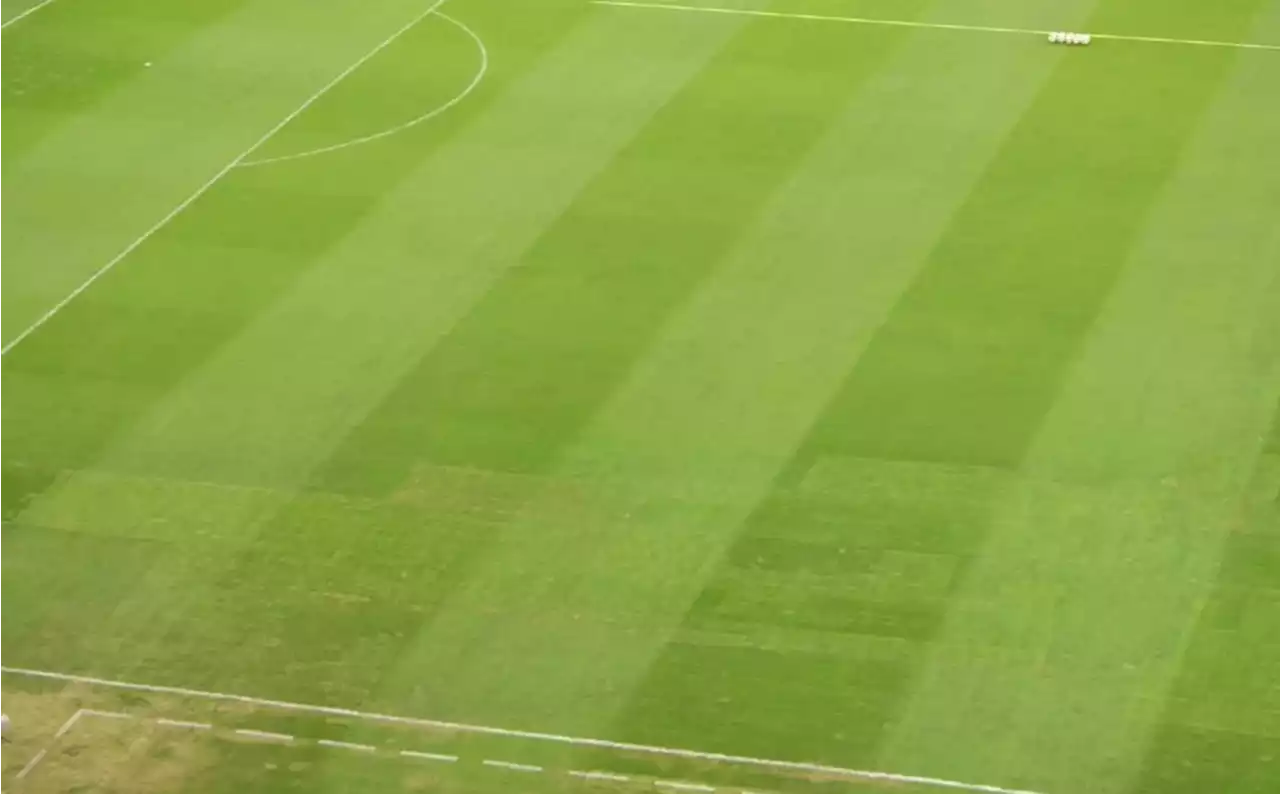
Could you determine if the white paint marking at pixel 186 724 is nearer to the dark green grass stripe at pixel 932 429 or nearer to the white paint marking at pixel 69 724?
the white paint marking at pixel 69 724

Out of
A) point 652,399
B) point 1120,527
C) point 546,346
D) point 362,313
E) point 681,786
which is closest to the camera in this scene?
point 681,786

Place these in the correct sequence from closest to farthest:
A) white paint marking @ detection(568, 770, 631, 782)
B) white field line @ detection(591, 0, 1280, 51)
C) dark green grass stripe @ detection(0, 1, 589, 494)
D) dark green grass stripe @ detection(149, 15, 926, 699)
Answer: white paint marking @ detection(568, 770, 631, 782), dark green grass stripe @ detection(149, 15, 926, 699), dark green grass stripe @ detection(0, 1, 589, 494), white field line @ detection(591, 0, 1280, 51)

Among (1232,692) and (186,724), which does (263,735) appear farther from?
(1232,692)

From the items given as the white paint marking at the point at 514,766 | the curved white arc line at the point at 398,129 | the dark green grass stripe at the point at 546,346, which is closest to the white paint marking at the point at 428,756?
the white paint marking at the point at 514,766

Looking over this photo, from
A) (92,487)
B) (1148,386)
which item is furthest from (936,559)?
(92,487)

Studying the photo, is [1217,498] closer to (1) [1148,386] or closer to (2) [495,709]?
(1) [1148,386]

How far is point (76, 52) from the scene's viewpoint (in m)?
16.5

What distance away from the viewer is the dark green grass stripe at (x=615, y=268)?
36.6ft

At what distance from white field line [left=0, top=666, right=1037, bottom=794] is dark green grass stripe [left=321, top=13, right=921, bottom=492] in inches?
65.8

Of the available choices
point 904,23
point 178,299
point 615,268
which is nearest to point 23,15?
point 178,299

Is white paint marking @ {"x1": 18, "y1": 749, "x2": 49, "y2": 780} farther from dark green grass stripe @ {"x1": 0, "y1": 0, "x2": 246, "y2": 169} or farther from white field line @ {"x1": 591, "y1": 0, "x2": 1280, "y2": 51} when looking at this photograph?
white field line @ {"x1": 591, "y1": 0, "x2": 1280, "y2": 51}

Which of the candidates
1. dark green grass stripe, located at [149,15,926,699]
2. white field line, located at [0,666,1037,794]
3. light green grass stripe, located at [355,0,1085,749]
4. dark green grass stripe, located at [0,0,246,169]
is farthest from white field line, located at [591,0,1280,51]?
white field line, located at [0,666,1037,794]

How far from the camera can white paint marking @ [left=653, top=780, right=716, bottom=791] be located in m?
8.73

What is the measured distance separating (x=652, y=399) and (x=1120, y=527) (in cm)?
265
